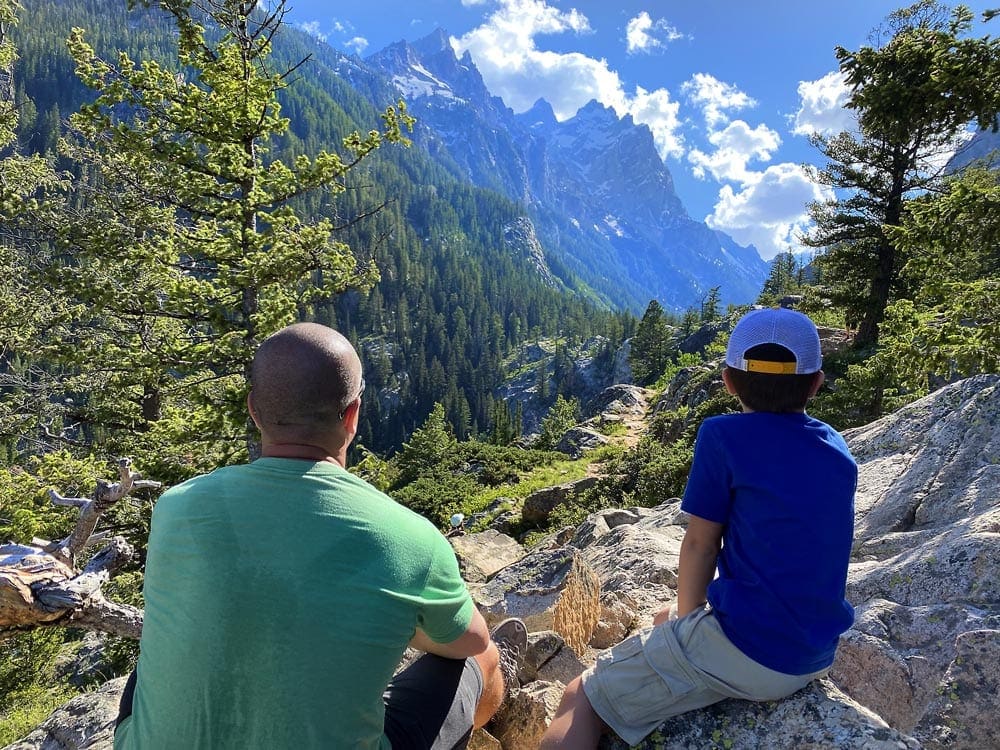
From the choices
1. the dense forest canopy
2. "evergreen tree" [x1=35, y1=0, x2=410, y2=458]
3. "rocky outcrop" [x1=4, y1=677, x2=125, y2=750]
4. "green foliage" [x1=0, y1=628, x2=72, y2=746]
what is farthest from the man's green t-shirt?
"green foliage" [x1=0, y1=628, x2=72, y2=746]

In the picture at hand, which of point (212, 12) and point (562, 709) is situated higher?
point (212, 12)

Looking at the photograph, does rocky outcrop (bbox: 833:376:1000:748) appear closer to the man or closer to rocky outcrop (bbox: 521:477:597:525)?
the man

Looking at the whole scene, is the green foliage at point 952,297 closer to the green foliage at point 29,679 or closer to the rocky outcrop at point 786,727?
the rocky outcrop at point 786,727

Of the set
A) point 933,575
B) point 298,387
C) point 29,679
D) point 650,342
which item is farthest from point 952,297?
→ point 650,342

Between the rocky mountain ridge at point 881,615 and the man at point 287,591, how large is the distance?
1267 mm

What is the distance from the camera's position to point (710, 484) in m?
2.31

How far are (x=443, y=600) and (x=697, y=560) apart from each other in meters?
1.17

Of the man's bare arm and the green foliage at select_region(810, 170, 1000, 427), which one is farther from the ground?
the green foliage at select_region(810, 170, 1000, 427)

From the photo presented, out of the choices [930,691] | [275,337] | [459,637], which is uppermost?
[275,337]

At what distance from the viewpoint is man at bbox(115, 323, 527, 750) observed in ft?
5.33

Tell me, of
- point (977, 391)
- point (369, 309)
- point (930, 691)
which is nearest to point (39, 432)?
point (930, 691)

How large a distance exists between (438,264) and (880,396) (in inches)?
7406

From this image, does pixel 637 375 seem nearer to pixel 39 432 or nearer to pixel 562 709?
pixel 39 432

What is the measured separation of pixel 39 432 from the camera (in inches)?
421
